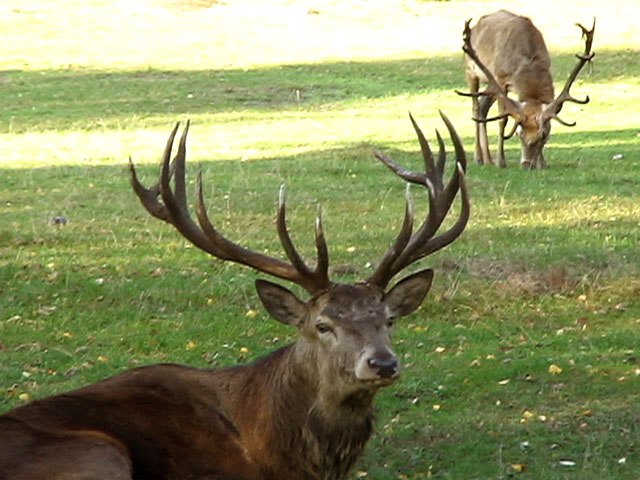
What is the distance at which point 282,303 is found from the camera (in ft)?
24.7

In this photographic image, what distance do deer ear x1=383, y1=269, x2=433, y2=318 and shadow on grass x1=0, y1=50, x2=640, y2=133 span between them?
15349 millimetres

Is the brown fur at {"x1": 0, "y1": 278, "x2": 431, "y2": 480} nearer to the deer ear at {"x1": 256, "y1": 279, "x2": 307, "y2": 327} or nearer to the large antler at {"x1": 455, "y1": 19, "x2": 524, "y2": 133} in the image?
the deer ear at {"x1": 256, "y1": 279, "x2": 307, "y2": 327}

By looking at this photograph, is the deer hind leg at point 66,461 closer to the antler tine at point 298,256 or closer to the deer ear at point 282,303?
the deer ear at point 282,303

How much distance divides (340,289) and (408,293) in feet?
1.36

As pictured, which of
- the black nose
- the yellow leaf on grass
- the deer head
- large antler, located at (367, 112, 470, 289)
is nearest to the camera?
the black nose

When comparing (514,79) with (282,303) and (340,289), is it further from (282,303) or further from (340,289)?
(340,289)

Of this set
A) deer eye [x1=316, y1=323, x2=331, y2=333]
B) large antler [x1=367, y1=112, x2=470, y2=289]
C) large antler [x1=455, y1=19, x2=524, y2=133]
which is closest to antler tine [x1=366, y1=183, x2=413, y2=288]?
large antler [x1=367, y1=112, x2=470, y2=289]

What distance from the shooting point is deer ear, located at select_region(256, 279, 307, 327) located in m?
7.50

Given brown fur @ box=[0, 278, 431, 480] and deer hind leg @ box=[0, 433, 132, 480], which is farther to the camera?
brown fur @ box=[0, 278, 431, 480]

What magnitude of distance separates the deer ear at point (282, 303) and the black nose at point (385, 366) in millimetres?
727

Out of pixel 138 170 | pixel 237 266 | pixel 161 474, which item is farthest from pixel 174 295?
pixel 138 170

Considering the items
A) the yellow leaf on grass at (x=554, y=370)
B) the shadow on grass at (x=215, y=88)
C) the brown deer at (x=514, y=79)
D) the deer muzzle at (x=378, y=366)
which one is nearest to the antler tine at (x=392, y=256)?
the deer muzzle at (x=378, y=366)

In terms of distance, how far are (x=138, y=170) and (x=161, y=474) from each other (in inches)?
457

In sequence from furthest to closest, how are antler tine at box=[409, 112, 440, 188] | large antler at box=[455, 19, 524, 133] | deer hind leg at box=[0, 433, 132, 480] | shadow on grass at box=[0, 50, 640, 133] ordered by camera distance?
shadow on grass at box=[0, 50, 640, 133], large antler at box=[455, 19, 524, 133], antler tine at box=[409, 112, 440, 188], deer hind leg at box=[0, 433, 132, 480]
